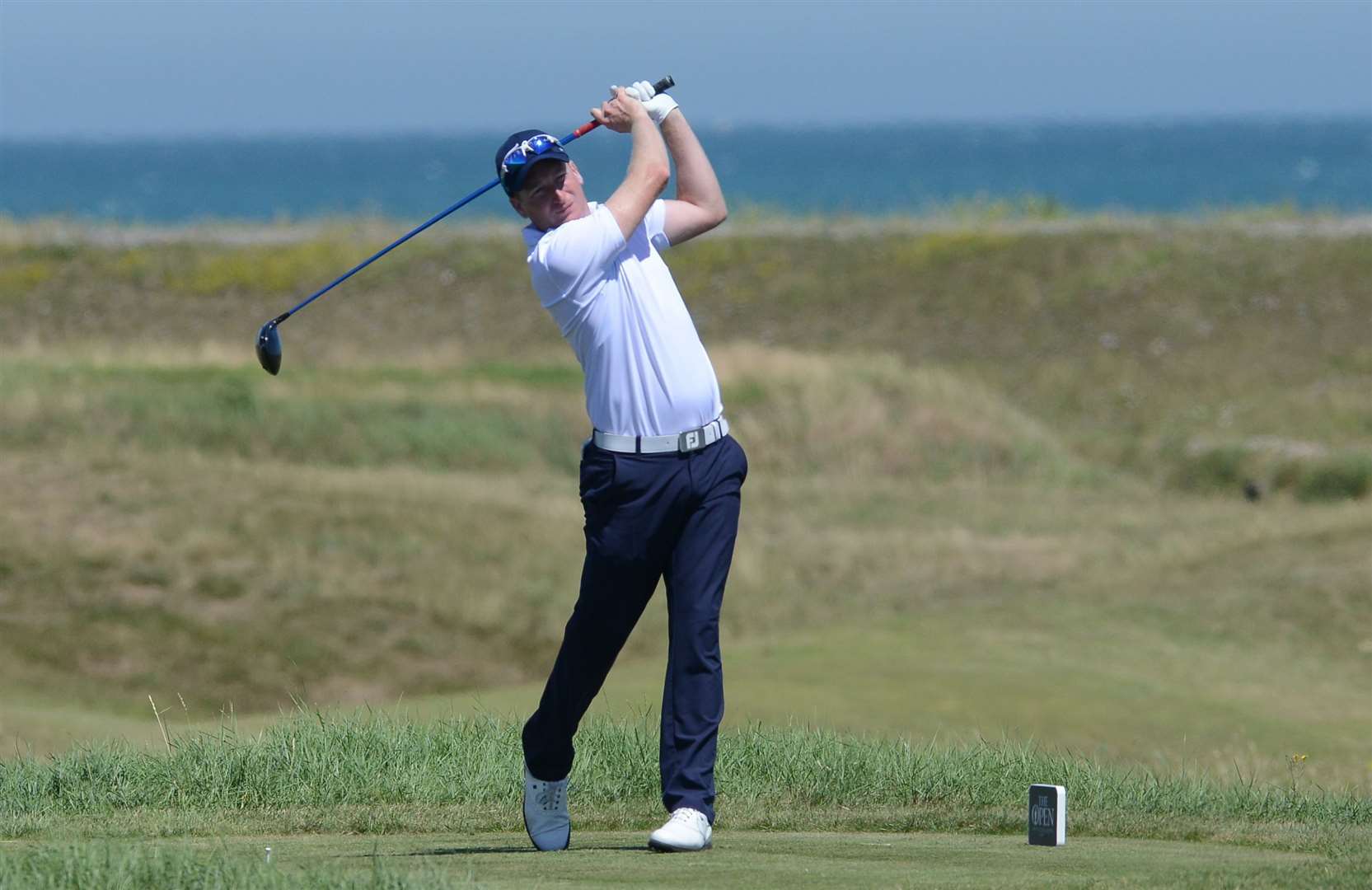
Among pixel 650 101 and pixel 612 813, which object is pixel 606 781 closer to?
Answer: pixel 612 813

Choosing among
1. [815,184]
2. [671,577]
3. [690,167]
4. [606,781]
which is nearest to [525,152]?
[690,167]

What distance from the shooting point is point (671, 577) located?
6219mm

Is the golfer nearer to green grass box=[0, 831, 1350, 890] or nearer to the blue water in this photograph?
green grass box=[0, 831, 1350, 890]

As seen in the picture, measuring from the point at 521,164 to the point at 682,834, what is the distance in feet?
6.77

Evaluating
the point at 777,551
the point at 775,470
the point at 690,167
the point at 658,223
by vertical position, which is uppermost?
the point at 690,167

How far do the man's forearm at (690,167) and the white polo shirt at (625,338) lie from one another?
0.58m

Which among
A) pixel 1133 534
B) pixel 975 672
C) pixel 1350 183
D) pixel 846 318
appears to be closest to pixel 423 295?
pixel 846 318

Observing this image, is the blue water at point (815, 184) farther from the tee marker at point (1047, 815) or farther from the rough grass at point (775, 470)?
the tee marker at point (1047, 815)

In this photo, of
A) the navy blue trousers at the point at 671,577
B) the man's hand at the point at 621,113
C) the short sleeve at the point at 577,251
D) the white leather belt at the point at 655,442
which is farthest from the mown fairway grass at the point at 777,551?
the man's hand at the point at 621,113

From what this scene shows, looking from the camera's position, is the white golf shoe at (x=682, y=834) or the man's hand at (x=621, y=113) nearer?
the white golf shoe at (x=682, y=834)

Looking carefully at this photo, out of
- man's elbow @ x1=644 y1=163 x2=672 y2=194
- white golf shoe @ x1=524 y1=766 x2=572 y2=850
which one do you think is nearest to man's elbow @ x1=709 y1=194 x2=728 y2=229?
man's elbow @ x1=644 y1=163 x2=672 y2=194

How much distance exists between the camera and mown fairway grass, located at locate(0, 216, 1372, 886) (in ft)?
23.7

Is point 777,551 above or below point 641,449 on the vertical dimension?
below

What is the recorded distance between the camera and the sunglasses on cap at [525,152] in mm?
6066
